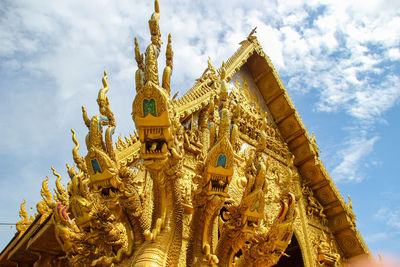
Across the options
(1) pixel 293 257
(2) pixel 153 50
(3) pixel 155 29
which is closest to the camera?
(2) pixel 153 50

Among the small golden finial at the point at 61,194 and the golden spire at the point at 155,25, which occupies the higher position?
the golden spire at the point at 155,25

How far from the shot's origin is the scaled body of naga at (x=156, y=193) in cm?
266

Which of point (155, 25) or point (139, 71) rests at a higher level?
point (155, 25)

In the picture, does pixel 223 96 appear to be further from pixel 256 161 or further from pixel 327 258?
pixel 327 258

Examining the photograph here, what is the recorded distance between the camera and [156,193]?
3.00 meters

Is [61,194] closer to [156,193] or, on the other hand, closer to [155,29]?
[156,193]

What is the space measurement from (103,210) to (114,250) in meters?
0.39

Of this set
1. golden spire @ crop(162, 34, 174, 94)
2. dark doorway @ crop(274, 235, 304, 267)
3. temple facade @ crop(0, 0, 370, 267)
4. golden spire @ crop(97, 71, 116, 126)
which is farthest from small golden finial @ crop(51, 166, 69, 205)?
dark doorway @ crop(274, 235, 304, 267)

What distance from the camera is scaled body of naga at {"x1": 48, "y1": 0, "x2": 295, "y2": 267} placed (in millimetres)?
2662

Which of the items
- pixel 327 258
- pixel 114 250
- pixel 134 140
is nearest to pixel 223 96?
pixel 134 140

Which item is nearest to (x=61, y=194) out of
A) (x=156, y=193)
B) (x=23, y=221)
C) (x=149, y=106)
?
(x=156, y=193)

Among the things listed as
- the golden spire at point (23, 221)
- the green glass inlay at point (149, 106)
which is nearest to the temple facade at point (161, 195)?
the green glass inlay at point (149, 106)

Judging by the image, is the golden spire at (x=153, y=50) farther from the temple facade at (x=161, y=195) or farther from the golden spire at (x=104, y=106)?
the golden spire at (x=104, y=106)

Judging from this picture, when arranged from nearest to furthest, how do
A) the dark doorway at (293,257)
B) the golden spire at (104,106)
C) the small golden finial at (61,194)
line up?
the golden spire at (104,106)
the small golden finial at (61,194)
the dark doorway at (293,257)
